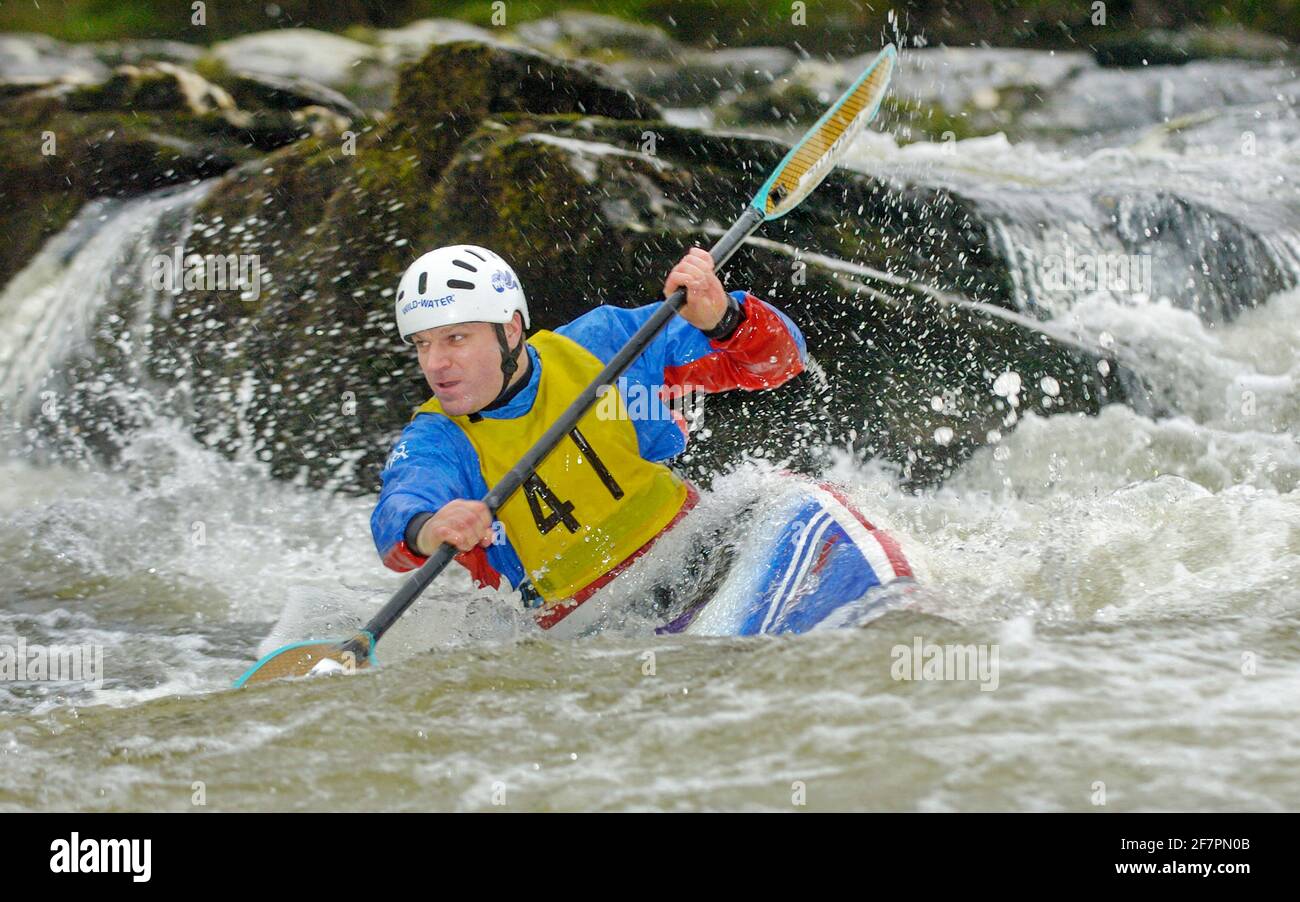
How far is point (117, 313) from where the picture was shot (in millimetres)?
8703

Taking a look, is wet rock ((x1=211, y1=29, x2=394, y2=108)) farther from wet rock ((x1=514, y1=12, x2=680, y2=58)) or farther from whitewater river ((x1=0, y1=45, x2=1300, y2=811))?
whitewater river ((x1=0, y1=45, x2=1300, y2=811))

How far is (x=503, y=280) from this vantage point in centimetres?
445

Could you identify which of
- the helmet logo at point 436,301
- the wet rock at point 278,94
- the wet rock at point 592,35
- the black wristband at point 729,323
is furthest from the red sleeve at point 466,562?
the wet rock at point 592,35

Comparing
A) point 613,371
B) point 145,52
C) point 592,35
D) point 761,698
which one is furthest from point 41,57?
point 761,698

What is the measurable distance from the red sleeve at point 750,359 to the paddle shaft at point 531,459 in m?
0.21

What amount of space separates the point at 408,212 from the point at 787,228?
2.27 m

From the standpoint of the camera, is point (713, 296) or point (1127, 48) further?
point (1127, 48)

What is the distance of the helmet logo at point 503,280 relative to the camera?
4.40 m

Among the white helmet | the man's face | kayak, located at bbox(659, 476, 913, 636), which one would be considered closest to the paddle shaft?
the man's face

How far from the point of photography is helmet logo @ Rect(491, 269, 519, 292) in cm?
440

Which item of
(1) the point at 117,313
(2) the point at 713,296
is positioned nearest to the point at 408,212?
(1) the point at 117,313

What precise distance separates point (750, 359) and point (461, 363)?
3.08ft

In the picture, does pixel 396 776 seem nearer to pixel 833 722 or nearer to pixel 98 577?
pixel 833 722
